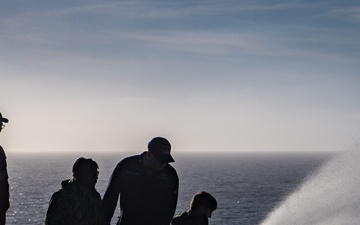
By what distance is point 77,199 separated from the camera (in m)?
6.93

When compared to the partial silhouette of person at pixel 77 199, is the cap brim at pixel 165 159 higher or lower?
higher

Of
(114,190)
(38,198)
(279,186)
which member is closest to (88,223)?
(114,190)

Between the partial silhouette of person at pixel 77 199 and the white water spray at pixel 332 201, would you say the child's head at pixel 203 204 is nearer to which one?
the partial silhouette of person at pixel 77 199

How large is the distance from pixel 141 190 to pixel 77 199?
1208 millimetres

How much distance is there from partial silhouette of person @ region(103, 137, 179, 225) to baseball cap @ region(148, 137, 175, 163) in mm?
187

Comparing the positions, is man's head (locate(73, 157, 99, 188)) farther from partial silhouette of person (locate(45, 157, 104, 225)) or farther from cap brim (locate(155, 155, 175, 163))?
cap brim (locate(155, 155, 175, 163))

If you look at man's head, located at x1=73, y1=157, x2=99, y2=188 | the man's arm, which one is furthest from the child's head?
man's head, located at x1=73, y1=157, x2=99, y2=188

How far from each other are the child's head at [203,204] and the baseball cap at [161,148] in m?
0.83

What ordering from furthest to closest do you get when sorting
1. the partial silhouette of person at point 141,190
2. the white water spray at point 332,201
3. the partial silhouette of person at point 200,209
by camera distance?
the white water spray at point 332,201
the partial silhouette of person at point 200,209
the partial silhouette of person at point 141,190

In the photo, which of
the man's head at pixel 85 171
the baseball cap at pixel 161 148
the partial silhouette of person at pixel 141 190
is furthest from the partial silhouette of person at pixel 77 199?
the baseball cap at pixel 161 148

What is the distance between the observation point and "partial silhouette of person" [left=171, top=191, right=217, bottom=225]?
311 inches

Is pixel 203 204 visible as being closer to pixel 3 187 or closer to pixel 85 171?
pixel 85 171

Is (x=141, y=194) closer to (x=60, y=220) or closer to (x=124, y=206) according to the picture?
(x=124, y=206)

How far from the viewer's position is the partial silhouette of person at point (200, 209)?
7.89 meters
